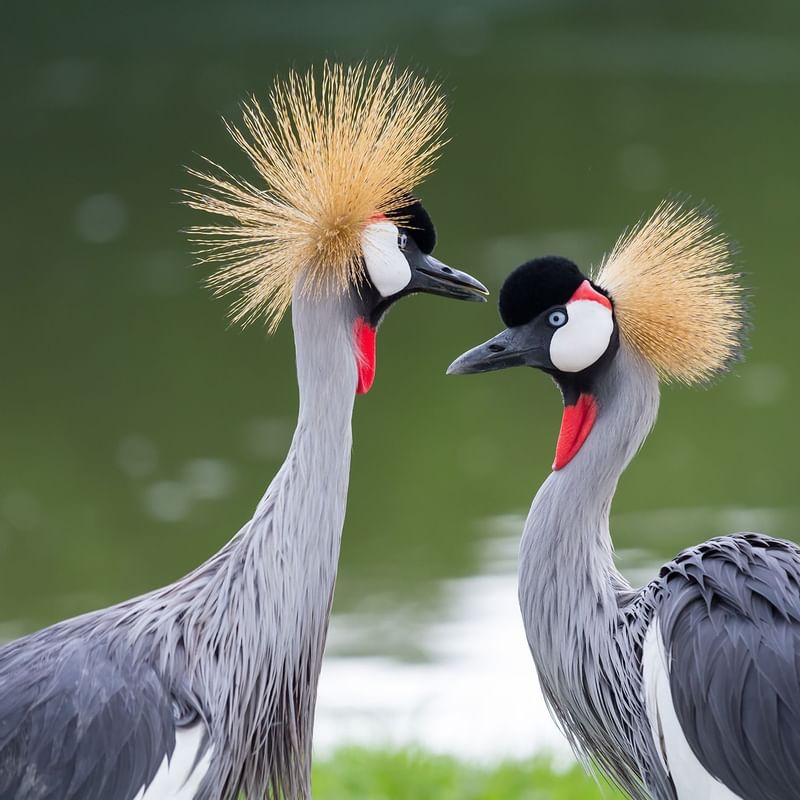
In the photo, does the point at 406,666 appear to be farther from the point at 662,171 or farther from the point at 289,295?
the point at 662,171

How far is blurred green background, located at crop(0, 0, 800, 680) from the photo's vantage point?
4.53m

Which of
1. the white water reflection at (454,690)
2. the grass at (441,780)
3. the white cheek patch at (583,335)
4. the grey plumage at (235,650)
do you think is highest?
the white cheek patch at (583,335)

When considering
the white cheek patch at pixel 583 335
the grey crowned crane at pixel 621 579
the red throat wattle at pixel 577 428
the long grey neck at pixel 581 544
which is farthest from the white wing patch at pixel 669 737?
the white cheek patch at pixel 583 335

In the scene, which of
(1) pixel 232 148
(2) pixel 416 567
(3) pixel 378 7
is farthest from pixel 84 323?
(3) pixel 378 7

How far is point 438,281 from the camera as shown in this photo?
7.60ft

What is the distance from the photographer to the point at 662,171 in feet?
23.2

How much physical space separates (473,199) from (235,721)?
5153 mm

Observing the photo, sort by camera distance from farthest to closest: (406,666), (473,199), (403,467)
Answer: (473,199) < (403,467) < (406,666)

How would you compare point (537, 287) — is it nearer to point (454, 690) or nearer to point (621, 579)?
point (621, 579)

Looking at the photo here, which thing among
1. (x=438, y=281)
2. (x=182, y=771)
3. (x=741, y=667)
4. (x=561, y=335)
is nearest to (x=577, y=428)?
(x=561, y=335)

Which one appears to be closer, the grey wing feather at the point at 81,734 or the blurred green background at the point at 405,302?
the grey wing feather at the point at 81,734

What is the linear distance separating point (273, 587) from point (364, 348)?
0.38 m

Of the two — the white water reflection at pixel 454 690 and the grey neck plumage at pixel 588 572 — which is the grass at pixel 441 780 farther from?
the grey neck plumage at pixel 588 572

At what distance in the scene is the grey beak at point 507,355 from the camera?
7.68 feet
